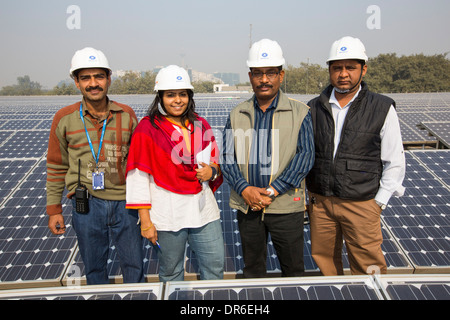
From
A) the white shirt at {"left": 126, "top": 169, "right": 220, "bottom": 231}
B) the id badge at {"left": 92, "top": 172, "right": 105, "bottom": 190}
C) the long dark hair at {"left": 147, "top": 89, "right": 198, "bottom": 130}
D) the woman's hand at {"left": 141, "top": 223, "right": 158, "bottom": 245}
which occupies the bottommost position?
the woman's hand at {"left": 141, "top": 223, "right": 158, "bottom": 245}

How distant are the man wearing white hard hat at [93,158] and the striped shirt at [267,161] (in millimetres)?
970

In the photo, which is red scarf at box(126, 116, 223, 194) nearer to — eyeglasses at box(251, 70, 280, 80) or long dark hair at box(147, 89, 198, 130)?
long dark hair at box(147, 89, 198, 130)

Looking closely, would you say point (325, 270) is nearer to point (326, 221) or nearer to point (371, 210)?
point (326, 221)

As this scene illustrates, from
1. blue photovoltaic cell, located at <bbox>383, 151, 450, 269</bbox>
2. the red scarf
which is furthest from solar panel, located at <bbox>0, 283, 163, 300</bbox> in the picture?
blue photovoltaic cell, located at <bbox>383, 151, 450, 269</bbox>

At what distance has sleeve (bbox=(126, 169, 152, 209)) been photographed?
97.9 inches

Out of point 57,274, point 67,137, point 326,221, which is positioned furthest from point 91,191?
point 326,221

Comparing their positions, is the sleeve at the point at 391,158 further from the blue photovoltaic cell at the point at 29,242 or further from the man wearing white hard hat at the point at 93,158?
the blue photovoltaic cell at the point at 29,242

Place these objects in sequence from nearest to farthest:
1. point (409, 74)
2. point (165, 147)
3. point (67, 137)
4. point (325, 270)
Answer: point (165, 147) → point (67, 137) → point (325, 270) → point (409, 74)

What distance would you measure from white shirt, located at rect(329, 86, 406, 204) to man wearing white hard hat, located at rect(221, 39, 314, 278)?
275 millimetres

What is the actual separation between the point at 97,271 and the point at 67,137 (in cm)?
130

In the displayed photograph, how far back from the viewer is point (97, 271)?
291 cm

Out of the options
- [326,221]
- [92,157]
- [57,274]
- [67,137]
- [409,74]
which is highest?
[409,74]
